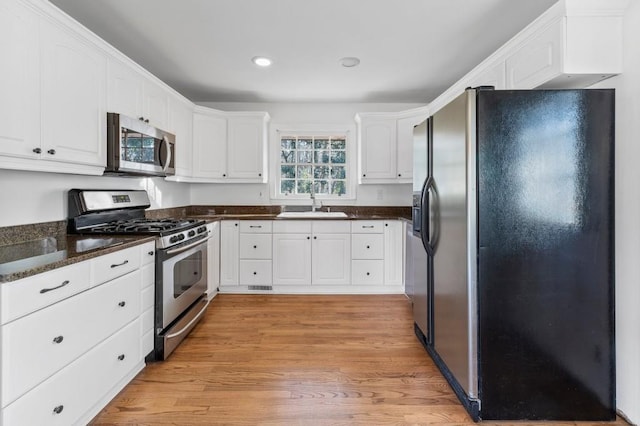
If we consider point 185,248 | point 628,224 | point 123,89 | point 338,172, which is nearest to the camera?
point 628,224

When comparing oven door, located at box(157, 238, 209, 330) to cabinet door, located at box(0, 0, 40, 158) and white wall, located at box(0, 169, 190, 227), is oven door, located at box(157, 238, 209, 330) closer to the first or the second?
white wall, located at box(0, 169, 190, 227)

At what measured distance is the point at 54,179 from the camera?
2.18 meters


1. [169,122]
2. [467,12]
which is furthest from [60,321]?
[467,12]

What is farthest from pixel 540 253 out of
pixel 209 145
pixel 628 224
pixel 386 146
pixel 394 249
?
pixel 209 145

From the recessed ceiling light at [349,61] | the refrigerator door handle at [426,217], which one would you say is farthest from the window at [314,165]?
the refrigerator door handle at [426,217]

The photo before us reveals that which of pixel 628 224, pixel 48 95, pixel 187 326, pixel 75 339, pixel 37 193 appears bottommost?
pixel 187 326

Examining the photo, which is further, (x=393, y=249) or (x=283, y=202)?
(x=283, y=202)

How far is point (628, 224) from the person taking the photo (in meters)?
1.63

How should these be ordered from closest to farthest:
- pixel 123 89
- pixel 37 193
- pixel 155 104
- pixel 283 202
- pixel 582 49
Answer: pixel 582 49
pixel 37 193
pixel 123 89
pixel 155 104
pixel 283 202

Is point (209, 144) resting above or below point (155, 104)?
below

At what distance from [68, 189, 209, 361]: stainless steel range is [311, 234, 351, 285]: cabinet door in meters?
1.27

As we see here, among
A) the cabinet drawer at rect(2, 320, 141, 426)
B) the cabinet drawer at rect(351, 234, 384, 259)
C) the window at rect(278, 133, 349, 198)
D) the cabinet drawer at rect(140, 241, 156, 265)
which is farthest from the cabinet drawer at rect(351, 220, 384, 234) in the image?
the cabinet drawer at rect(2, 320, 141, 426)

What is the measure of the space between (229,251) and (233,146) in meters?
1.28

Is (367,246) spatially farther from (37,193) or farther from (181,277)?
(37,193)
